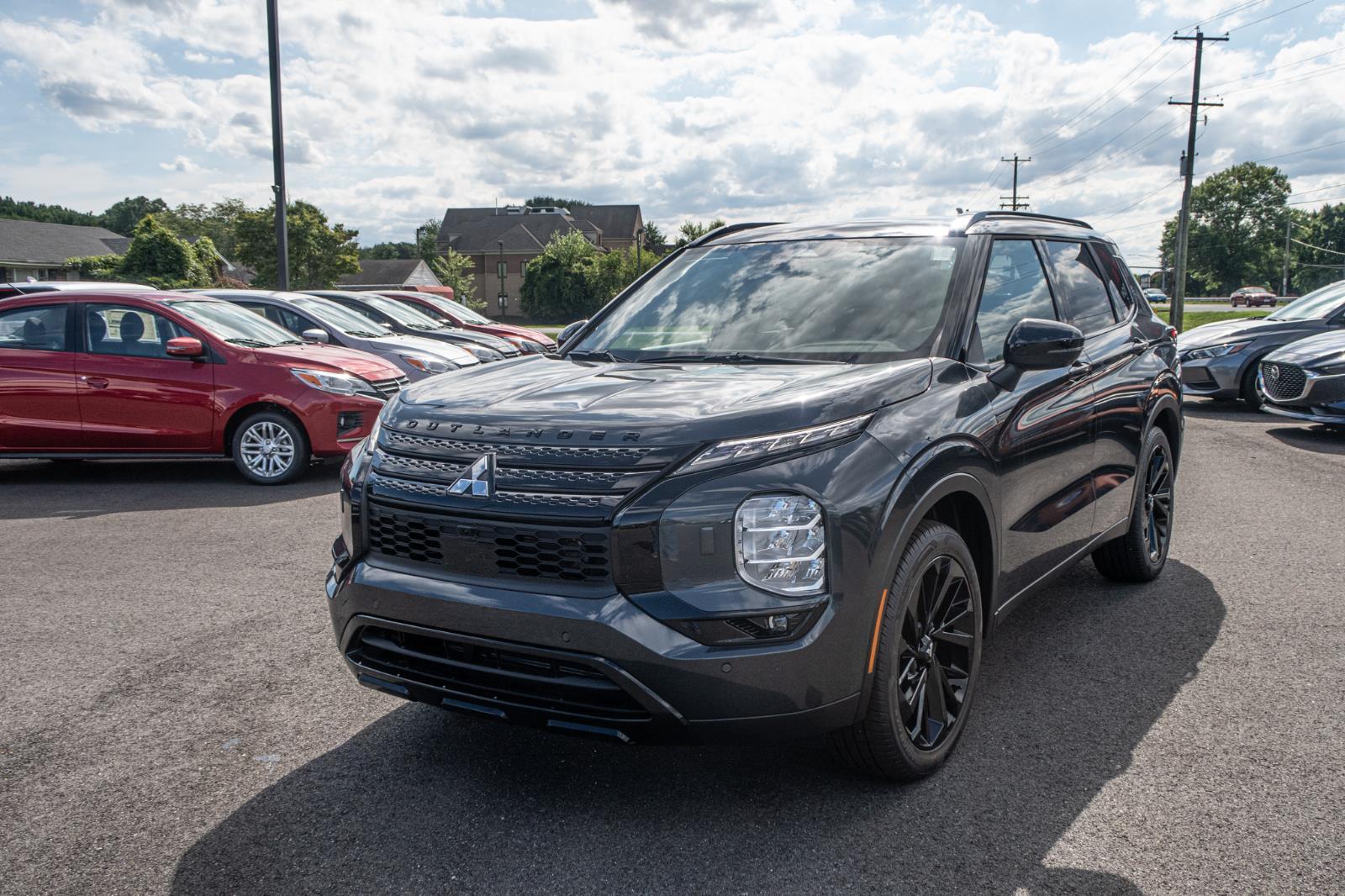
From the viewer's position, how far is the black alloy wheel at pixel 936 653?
10.3ft

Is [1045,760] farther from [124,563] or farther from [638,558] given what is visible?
[124,563]

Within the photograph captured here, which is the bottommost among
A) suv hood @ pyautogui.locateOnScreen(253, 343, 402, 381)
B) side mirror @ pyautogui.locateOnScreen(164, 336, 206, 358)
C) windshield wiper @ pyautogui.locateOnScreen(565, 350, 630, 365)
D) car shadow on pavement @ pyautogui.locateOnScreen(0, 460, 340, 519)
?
car shadow on pavement @ pyautogui.locateOnScreen(0, 460, 340, 519)

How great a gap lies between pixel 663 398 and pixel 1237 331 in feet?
43.4

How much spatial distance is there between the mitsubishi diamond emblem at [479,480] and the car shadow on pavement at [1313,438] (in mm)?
9908

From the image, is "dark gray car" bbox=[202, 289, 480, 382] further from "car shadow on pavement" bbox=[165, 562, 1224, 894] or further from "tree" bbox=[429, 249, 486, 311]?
"tree" bbox=[429, 249, 486, 311]

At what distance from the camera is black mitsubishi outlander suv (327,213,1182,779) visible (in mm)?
2693

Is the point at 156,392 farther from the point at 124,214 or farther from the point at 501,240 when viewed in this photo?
the point at 124,214

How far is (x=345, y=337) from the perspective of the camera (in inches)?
485

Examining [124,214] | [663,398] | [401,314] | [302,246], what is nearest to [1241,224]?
[302,246]

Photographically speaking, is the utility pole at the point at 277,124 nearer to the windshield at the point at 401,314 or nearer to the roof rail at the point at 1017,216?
the windshield at the point at 401,314

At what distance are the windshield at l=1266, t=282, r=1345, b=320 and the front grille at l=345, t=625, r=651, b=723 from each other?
13.6 meters

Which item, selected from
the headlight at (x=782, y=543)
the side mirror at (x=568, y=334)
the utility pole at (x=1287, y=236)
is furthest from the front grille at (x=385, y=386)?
the utility pole at (x=1287, y=236)

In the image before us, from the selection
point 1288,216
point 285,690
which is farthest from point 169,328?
point 1288,216

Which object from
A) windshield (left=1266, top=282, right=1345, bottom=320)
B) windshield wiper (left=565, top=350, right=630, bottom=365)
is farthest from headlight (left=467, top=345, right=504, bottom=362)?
windshield (left=1266, top=282, right=1345, bottom=320)
